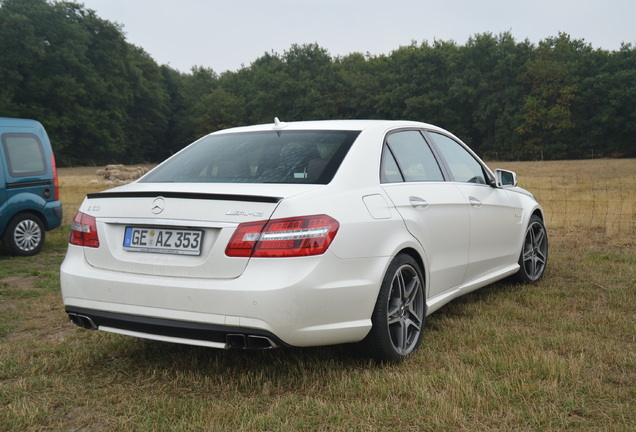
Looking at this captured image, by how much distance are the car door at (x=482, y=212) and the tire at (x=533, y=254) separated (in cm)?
33

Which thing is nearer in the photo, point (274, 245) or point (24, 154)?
point (274, 245)

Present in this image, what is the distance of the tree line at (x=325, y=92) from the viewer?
202 ft

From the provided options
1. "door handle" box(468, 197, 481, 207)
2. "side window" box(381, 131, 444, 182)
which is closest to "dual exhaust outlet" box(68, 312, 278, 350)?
"side window" box(381, 131, 444, 182)

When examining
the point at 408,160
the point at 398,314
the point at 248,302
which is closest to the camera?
the point at 248,302

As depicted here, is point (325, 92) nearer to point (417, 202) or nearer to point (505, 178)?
point (505, 178)

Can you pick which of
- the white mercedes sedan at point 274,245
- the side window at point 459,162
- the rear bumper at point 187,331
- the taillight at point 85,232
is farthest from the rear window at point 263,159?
the side window at point 459,162

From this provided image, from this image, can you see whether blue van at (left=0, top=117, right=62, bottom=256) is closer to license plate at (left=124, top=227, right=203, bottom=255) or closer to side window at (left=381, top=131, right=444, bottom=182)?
license plate at (left=124, top=227, right=203, bottom=255)

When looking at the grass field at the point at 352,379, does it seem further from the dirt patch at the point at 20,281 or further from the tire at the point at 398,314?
the dirt patch at the point at 20,281

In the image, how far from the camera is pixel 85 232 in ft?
12.4

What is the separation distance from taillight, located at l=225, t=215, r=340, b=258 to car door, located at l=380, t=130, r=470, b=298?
866 mm

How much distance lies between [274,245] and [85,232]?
1.26 m

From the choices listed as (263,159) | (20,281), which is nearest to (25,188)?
(20,281)

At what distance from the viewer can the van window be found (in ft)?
29.5

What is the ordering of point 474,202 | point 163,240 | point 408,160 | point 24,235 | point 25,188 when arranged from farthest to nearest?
1. point 24,235
2. point 25,188
3. point 474,202
4. point 408,160
5. point 163,240
